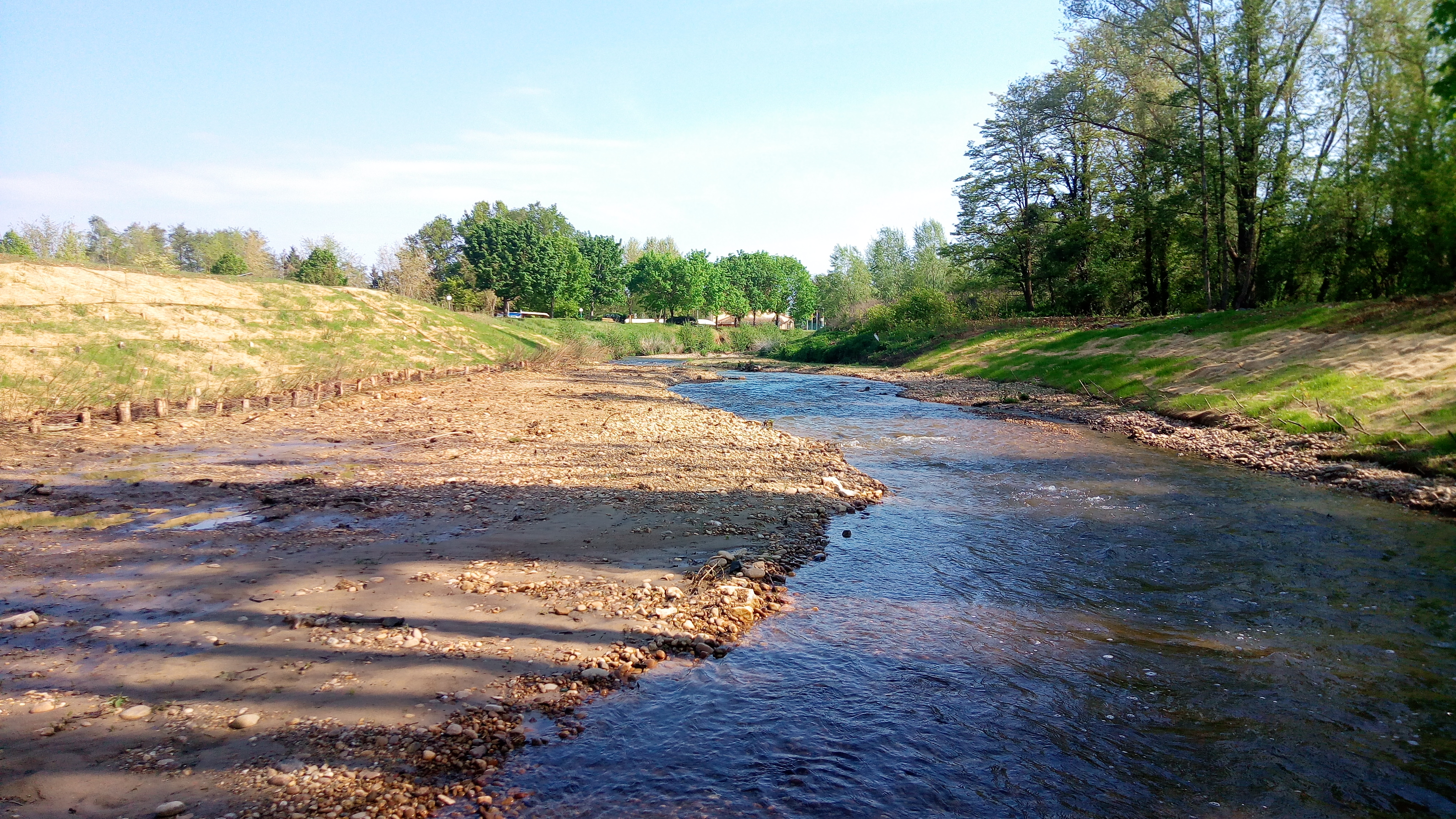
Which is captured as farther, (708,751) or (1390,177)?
(1390,177)

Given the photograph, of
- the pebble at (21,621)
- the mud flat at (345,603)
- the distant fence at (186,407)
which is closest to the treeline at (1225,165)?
the mud flat at (345,603)

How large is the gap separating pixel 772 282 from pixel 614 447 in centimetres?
12756

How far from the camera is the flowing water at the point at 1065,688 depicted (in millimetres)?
4977

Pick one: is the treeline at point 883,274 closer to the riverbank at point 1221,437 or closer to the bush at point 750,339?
the bush at point 750,339

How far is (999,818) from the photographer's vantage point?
4.72 metres

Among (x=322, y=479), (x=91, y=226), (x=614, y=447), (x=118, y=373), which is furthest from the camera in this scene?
(x=91, y=226)

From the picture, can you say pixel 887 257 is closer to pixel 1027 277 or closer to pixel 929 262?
pixel 929 262

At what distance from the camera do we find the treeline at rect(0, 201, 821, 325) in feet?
247

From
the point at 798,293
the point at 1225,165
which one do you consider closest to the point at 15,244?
the point at 1225,165

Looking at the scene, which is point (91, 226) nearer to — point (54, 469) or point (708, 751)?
point (54, 469)

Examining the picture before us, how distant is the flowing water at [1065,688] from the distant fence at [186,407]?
18663 millimetres

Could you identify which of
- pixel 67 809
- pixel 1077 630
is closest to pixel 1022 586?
pixel 1077 630

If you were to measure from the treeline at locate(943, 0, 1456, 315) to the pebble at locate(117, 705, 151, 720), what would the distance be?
2792cm

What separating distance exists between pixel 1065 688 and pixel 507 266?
284ft
